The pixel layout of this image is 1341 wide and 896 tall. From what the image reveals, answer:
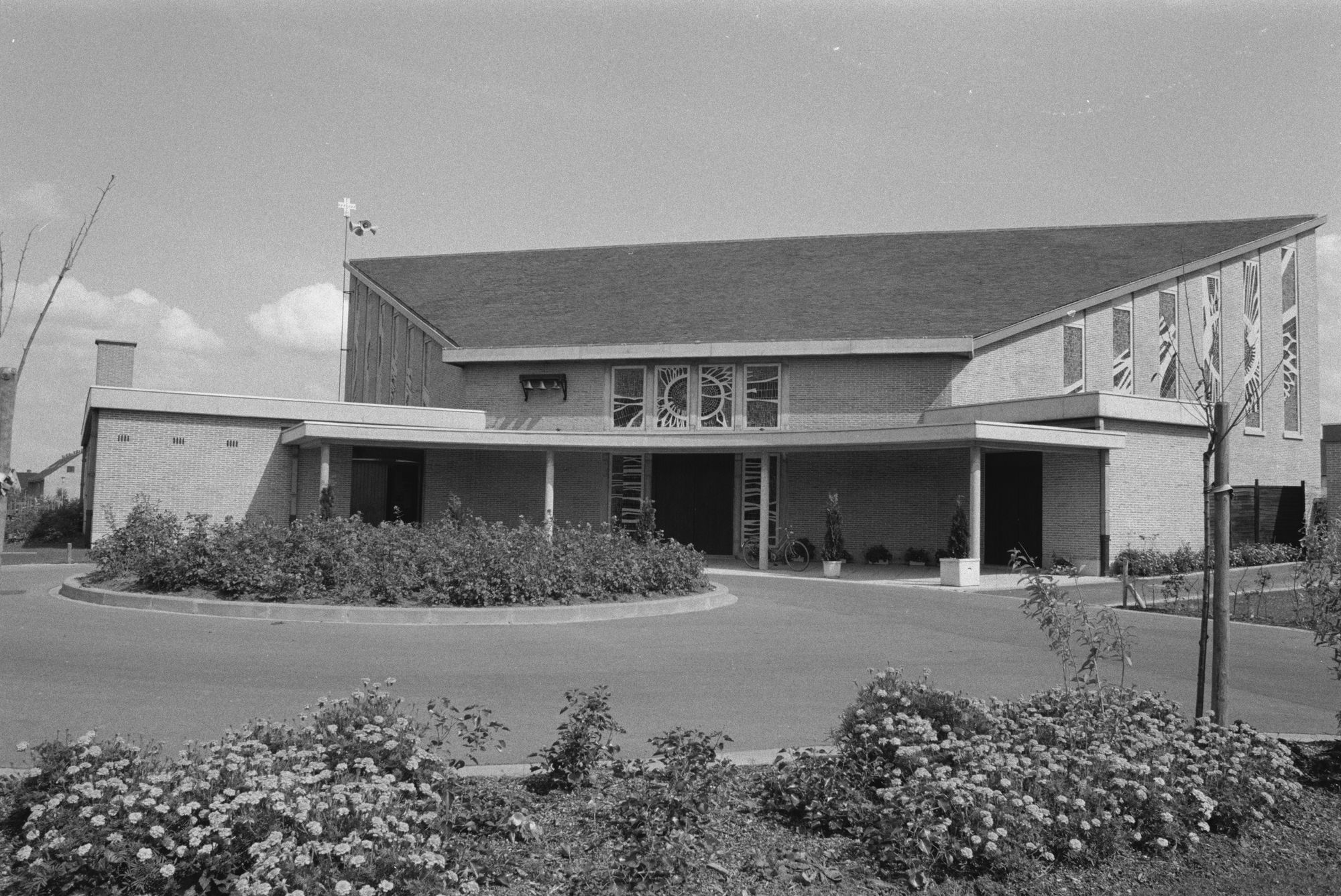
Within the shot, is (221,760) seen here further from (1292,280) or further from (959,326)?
(1292,280)

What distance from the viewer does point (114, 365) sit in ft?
91.6

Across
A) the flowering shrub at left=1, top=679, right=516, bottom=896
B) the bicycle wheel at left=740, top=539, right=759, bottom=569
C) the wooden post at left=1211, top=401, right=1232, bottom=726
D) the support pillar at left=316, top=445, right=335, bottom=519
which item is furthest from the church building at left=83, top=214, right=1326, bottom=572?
the flowering shrub at left=1, top=679, right=516, bottom=896

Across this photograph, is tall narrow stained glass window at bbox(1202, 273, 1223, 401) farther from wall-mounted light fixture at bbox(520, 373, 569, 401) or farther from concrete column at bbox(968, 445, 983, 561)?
wall-mounted light fixture at bbox(520, 373, 569, 401)

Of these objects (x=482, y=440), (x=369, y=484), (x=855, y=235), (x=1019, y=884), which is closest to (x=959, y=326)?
(x=855, y=235)

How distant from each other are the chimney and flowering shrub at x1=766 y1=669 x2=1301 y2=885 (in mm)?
27300

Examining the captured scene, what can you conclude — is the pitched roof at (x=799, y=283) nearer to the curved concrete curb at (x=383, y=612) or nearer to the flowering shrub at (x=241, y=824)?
the curved concrete curb at (x=383, y=612)

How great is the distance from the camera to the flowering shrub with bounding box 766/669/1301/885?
14.8 ft

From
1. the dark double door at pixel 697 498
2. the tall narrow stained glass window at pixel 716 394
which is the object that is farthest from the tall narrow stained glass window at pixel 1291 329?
the dark double door at pixel 697 498

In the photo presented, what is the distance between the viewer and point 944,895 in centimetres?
427

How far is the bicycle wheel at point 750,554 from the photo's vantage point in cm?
2591

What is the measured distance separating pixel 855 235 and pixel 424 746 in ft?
105

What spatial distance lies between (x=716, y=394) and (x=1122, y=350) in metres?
11.1

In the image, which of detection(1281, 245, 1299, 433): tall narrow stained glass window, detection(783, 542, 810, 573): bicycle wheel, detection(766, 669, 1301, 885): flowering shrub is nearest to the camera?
detection(766, 669, 1301, 885): flowering shrub

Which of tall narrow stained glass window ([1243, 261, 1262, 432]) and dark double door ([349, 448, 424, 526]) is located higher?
tall narrow stained glass window ([1243, 261, 1262, 432])
